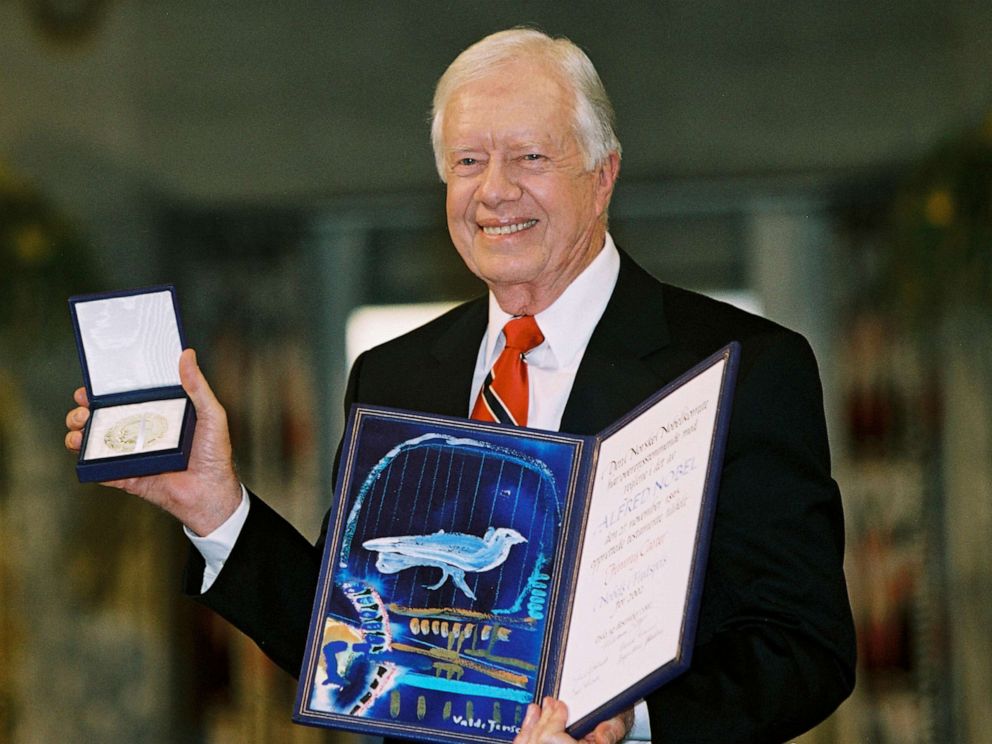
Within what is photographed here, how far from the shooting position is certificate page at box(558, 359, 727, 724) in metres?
1.62

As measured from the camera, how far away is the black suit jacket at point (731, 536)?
70.1 inches

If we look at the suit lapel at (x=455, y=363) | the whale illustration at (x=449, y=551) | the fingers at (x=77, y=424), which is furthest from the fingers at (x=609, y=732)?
the fingers at (x=77, y=424)

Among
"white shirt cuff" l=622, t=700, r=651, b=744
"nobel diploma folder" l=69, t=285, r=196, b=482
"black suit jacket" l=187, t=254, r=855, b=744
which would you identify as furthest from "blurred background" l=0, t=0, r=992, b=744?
"white shirt cuff" l=622, t=700, r=651, b=744

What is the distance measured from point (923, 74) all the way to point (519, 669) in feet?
10.4

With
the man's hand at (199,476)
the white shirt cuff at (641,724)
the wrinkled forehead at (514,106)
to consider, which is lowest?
the white shirt cuff at (641,724)

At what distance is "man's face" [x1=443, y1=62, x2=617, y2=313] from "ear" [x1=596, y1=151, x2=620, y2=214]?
0.04 meters

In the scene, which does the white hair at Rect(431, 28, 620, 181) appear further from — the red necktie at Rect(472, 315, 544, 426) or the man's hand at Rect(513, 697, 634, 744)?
the man's hand at Rect(513, 697, 634, 744)

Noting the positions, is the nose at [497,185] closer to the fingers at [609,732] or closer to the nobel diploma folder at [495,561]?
the nobel diploma folder at [495,561]

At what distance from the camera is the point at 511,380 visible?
2.09 meters

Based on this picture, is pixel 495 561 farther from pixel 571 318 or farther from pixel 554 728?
pixel 571 318

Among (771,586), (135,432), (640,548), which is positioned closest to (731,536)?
(771,586)

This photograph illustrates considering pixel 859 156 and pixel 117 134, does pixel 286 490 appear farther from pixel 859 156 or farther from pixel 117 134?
pixel 859 156

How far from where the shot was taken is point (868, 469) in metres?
4.42

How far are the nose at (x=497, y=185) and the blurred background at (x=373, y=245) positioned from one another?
248 cm
